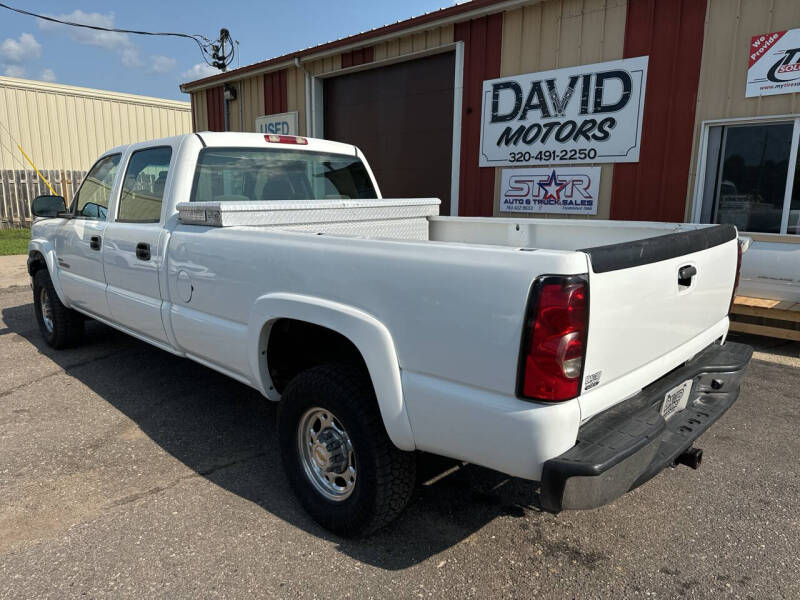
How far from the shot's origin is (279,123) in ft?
36.9

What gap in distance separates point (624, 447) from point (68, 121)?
23.7 m

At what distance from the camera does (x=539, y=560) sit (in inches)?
99.3

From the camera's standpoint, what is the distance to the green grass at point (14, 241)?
1304cm

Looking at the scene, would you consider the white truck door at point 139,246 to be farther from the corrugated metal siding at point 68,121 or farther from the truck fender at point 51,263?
the corrugated metal siding at point 68,121

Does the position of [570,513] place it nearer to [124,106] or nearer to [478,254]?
[478,254]

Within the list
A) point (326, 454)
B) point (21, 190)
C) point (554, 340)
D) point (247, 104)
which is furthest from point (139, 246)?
point (21, 190)

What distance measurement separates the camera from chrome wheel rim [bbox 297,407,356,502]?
264 centimetres

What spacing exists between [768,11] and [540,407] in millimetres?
5863

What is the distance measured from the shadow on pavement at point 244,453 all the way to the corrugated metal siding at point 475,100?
4749 mm

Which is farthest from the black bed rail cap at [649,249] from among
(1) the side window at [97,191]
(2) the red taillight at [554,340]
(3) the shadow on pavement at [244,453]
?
(1) the side window at [97,191]

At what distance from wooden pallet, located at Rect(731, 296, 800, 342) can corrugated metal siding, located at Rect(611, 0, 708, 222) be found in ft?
4.47

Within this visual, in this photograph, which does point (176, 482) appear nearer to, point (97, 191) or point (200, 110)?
point (97, 191)

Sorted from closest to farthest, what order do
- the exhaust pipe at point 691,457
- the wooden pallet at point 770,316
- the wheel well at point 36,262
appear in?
the exhaust pipe at point 691,457
the wooden pallet at point 770,316
the wheel well at point 36,262

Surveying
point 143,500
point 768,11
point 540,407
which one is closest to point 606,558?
point 540,407
